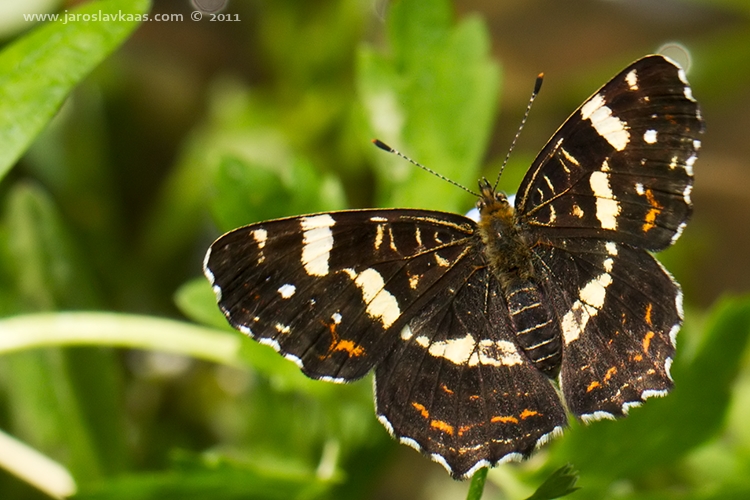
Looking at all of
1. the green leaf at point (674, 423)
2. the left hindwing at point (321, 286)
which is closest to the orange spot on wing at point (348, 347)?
the left hindwing at point (321, 286)

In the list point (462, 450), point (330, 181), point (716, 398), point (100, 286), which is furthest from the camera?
point (100, 286)

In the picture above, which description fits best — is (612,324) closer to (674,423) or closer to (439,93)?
(674,423)

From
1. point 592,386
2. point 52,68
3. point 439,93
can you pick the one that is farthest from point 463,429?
point 52,68

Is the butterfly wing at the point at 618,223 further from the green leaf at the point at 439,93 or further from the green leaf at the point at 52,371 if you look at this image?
the green leaf at the point at 52,371

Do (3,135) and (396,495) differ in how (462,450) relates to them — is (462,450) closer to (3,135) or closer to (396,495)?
(3,135)

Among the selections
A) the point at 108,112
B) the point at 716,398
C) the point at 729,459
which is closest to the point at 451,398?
the point at 716,398
